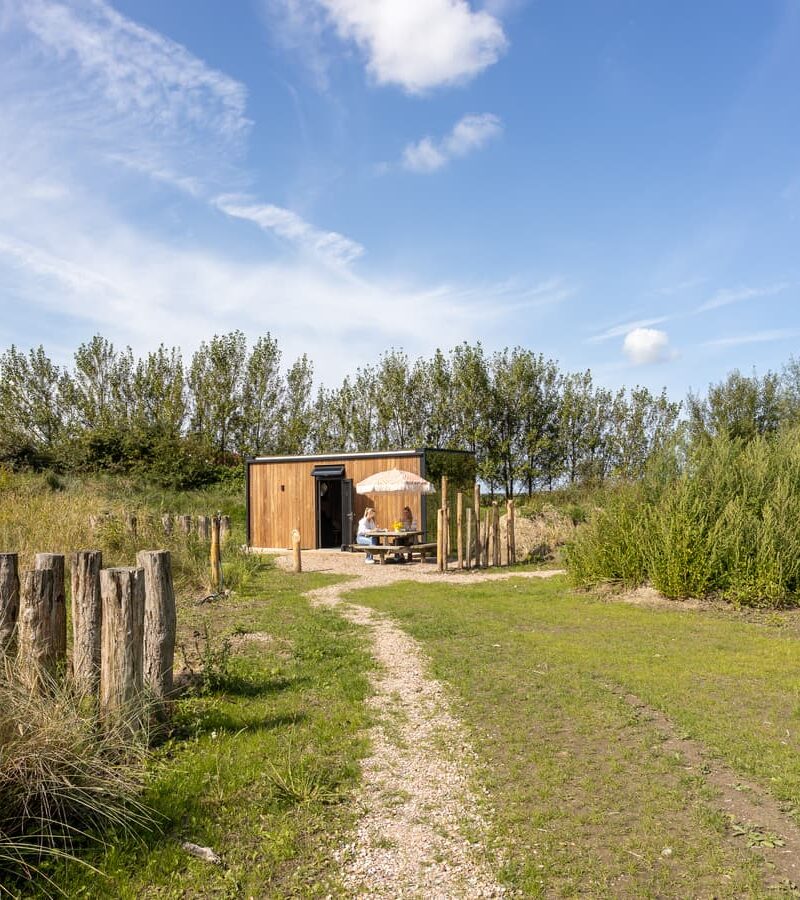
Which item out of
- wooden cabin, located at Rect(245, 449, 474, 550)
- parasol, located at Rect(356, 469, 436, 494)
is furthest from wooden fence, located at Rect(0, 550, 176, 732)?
wooden cabin, located at Rect(245, 449, 474, 550)

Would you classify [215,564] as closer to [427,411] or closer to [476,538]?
[476,538]

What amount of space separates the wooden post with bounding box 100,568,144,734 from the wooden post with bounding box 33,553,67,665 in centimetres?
43

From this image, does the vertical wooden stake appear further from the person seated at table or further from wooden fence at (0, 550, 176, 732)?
wooden fence at (0, 550, 176, 732)

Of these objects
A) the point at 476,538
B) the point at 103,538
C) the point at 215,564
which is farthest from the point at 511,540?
the point at 103,538

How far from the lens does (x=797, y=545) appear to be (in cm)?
988

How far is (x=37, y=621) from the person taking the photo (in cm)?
445

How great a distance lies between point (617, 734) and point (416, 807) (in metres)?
1.68

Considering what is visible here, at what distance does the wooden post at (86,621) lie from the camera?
14.3 ft

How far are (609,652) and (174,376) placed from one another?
28.0 m

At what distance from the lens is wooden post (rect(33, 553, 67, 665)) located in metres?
4.52

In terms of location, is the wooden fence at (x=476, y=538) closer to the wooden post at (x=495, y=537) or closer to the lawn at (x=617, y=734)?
the wooden post at (x=495, y=537)

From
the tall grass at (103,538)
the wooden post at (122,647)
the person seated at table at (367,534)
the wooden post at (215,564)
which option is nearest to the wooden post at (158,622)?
the wooden post at (122,647)

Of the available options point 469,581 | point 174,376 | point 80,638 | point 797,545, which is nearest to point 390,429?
point 174,376

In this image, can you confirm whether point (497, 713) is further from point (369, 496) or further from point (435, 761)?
point (369, 496)
